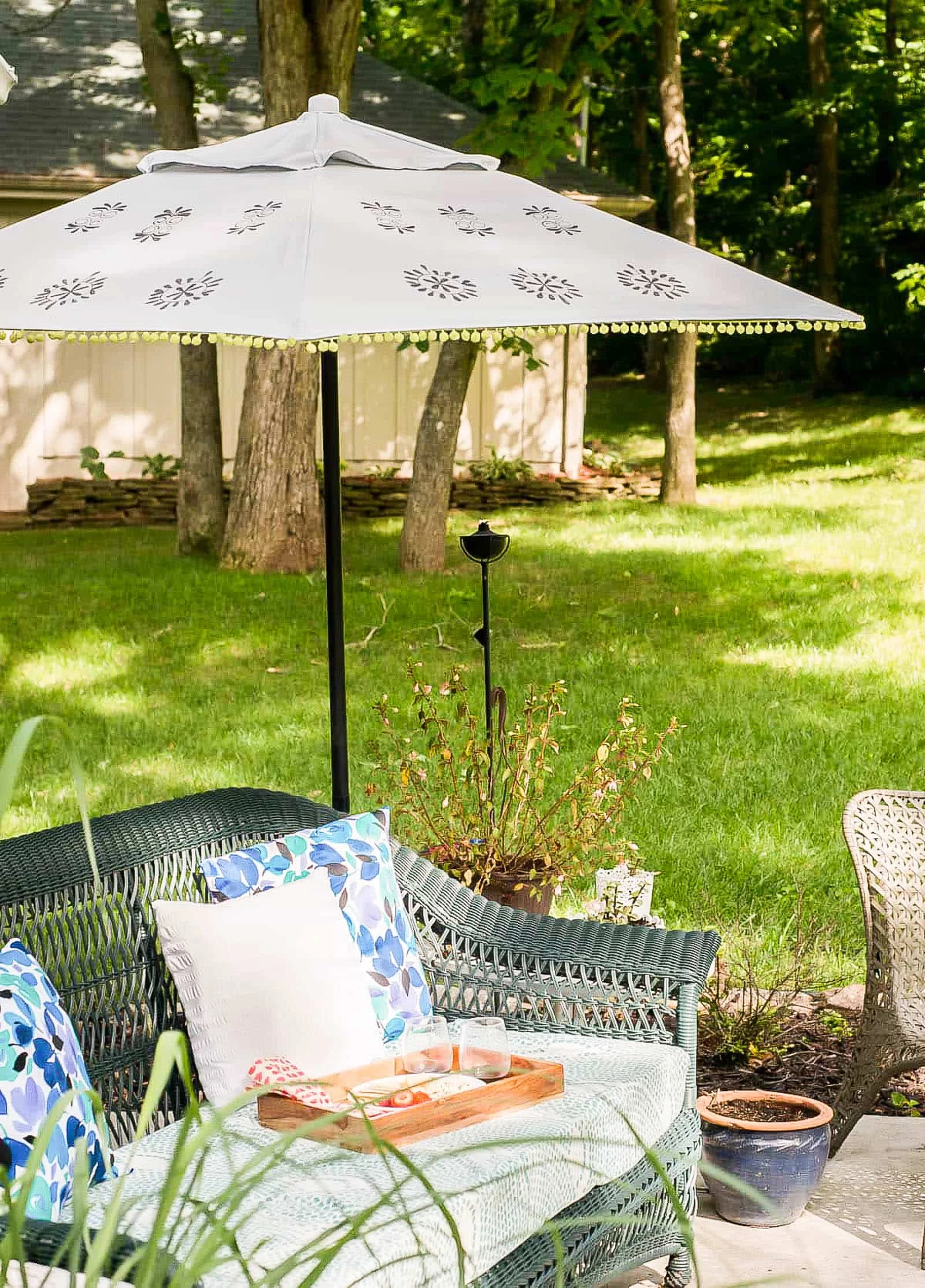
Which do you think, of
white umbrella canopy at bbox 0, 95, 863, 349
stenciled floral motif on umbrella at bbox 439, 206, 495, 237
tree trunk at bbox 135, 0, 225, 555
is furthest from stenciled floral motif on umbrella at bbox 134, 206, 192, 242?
tree trunk at bbox 135, 0, 225, 555

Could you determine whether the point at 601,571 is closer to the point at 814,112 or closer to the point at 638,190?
the point at 814,112

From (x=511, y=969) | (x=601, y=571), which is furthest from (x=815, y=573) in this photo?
(x=511, y=969)

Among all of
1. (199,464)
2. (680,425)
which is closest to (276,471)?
(199,464)

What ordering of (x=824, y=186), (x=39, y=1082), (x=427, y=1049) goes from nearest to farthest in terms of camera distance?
(x=39, y=1082) < (x=427, y=1049) < (x=824, y=186)

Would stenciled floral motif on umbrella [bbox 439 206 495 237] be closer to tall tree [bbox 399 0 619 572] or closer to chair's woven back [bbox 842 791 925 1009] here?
chair's woven back [bbox 842 791 925 1009]

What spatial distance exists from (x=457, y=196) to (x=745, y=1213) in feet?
7.71

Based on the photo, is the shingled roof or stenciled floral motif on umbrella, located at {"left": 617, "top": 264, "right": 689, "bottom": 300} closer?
stenciled floral motif on umbrella, located at {"left": 617, "top": 264, "right": 689, "bottom": 300}

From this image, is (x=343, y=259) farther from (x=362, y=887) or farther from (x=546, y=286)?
(x=362, y=887)

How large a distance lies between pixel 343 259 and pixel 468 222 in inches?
16.4

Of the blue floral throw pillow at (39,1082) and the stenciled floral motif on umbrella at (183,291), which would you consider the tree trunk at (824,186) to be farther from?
the blue floral throw pillow at (39,1082)

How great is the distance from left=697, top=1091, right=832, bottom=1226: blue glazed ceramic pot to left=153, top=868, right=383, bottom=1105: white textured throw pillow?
2.76 ft

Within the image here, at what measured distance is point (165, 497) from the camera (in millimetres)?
15766

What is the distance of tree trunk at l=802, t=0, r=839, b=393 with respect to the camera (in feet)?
68.3

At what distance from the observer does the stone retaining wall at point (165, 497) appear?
15641 millimetres
